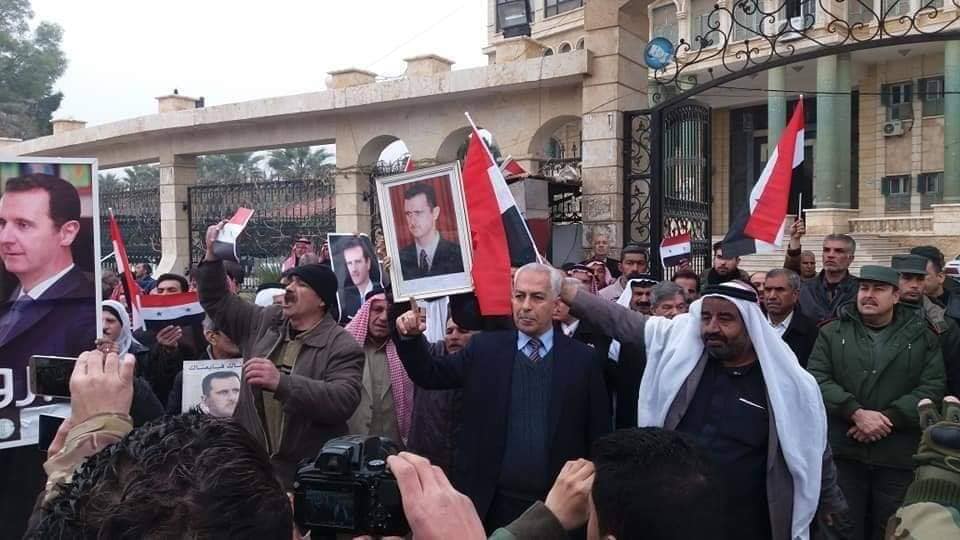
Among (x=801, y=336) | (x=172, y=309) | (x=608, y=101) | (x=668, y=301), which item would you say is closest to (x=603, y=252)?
(x=608, y=101)

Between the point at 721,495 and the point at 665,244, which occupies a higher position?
the point at 665,244

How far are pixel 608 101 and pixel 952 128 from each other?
19495mm

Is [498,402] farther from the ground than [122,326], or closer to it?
closer to it

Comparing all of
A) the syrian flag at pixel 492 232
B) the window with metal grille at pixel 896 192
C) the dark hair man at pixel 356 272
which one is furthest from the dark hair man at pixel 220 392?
the window with metal grille at pixel 896 192

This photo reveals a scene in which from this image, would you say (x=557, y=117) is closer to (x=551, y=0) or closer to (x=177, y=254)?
(x=177, y=254)

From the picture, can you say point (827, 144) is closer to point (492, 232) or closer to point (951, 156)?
point (951, 156)

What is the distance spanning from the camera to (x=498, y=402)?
330cm

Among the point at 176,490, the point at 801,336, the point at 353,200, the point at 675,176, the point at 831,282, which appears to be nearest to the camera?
the point at 176,490

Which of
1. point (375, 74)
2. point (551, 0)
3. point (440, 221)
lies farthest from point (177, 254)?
point (551, 0)

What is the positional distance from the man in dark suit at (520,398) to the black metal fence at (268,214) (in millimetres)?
9205

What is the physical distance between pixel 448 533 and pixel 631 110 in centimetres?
765

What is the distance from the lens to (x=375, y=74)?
11930 millimetres

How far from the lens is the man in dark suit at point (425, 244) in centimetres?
397

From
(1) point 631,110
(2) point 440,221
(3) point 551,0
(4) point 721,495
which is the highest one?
(3) point 551,0
